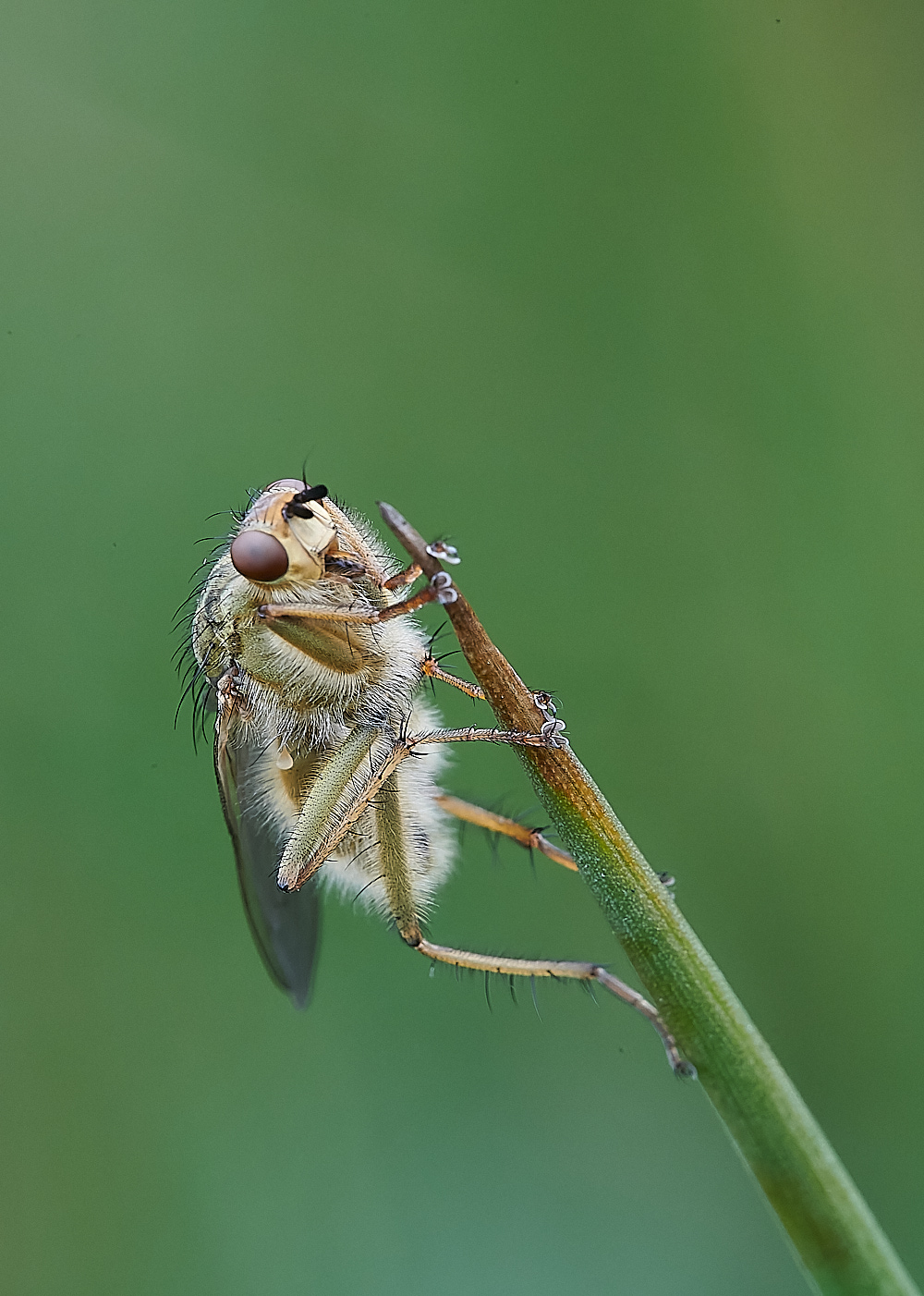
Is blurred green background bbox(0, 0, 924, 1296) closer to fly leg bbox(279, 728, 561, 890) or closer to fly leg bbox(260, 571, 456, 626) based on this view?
fly leg bbox(279, 728, 561, 890)

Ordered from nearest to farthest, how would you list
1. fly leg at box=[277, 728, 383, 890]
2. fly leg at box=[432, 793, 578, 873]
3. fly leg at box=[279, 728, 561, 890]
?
fly leg at box=[279, 728, 561, 890], fly leg at box=[277, 728, 383, 890], fly leg at box=[432, 793, 578, 873]

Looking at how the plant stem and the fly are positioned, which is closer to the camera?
the plant stem

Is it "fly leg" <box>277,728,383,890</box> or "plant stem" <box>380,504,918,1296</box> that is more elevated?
"plant stem" <box>380,504,918,1296</box>

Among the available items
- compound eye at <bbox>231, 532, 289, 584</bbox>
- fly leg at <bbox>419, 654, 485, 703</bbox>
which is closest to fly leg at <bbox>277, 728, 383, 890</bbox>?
fly leg at <bbox>419, 654, 485, 703</bbox>

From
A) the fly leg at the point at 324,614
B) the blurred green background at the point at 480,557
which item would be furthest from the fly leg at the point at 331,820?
the blurred green background at the point at 480,557

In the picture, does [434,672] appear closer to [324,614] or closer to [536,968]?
[324,614]

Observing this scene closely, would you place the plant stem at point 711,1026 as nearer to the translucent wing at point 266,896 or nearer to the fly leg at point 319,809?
the fly leg at point 319,809

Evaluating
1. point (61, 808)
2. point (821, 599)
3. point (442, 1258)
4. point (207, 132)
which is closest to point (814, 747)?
point (821, 599)

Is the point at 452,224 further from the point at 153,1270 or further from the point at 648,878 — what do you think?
the point at 153,1270
